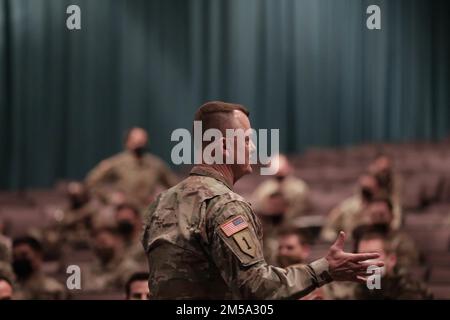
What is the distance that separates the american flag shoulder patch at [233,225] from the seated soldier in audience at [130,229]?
9.15 feet

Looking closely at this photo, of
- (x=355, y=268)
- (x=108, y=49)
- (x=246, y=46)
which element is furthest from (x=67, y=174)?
(x=355, y=268)

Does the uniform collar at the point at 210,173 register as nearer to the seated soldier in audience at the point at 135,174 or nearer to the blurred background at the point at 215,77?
the seated soldier in audience at the point at 135,174

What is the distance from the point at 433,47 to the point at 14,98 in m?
4.05

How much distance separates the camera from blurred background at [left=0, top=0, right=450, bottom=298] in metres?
8.13

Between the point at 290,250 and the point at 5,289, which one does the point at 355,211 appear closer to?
the point at 290,250

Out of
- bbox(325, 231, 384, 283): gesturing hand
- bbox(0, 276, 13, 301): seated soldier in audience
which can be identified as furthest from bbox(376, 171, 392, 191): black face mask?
bbox(325, 231, 384, 283): gesturing hand

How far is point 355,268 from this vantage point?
172 cm

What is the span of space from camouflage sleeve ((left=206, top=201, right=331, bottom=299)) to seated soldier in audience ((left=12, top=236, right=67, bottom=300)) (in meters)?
1.95

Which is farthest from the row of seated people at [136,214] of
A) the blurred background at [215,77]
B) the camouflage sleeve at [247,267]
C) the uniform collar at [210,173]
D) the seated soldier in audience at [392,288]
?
the blurred background at [215,77]

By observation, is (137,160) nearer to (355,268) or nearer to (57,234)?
(57,234)

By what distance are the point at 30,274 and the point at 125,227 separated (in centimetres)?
103

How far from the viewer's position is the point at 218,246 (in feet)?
5.70

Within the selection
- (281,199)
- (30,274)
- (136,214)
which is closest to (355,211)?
(281,199)

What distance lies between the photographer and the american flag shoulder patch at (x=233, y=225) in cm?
172
